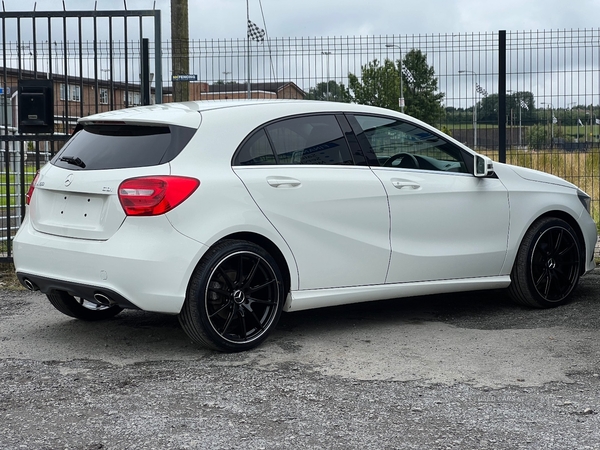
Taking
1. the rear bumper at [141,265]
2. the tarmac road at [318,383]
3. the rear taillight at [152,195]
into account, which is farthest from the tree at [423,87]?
the rear bumper at [141,265]

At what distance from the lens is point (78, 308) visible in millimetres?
6746

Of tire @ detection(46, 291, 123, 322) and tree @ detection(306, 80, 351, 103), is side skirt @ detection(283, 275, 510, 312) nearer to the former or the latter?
tire @ detection(46, 291, 123, 322)

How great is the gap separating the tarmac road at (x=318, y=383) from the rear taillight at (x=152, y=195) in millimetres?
946

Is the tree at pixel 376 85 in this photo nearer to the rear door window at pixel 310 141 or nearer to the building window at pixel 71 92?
the rear door window at pixel 310 141

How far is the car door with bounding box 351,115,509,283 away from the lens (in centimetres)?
643

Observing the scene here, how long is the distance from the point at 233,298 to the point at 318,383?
3.03 ft

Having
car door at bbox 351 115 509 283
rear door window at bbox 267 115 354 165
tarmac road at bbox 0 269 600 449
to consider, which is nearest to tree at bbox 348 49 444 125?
car door at bbox 351 115 509 283

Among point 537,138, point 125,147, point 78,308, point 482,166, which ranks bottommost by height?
point 78,308

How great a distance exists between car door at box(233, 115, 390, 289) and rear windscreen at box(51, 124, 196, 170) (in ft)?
1.42

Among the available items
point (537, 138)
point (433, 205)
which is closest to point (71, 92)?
point (433, 205)

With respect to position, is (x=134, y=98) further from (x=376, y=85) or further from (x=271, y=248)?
(x=376, y=85)

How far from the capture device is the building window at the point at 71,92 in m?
9.78

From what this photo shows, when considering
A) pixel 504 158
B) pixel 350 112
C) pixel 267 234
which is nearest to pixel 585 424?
pixel 267 234

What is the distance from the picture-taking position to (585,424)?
426 cm
